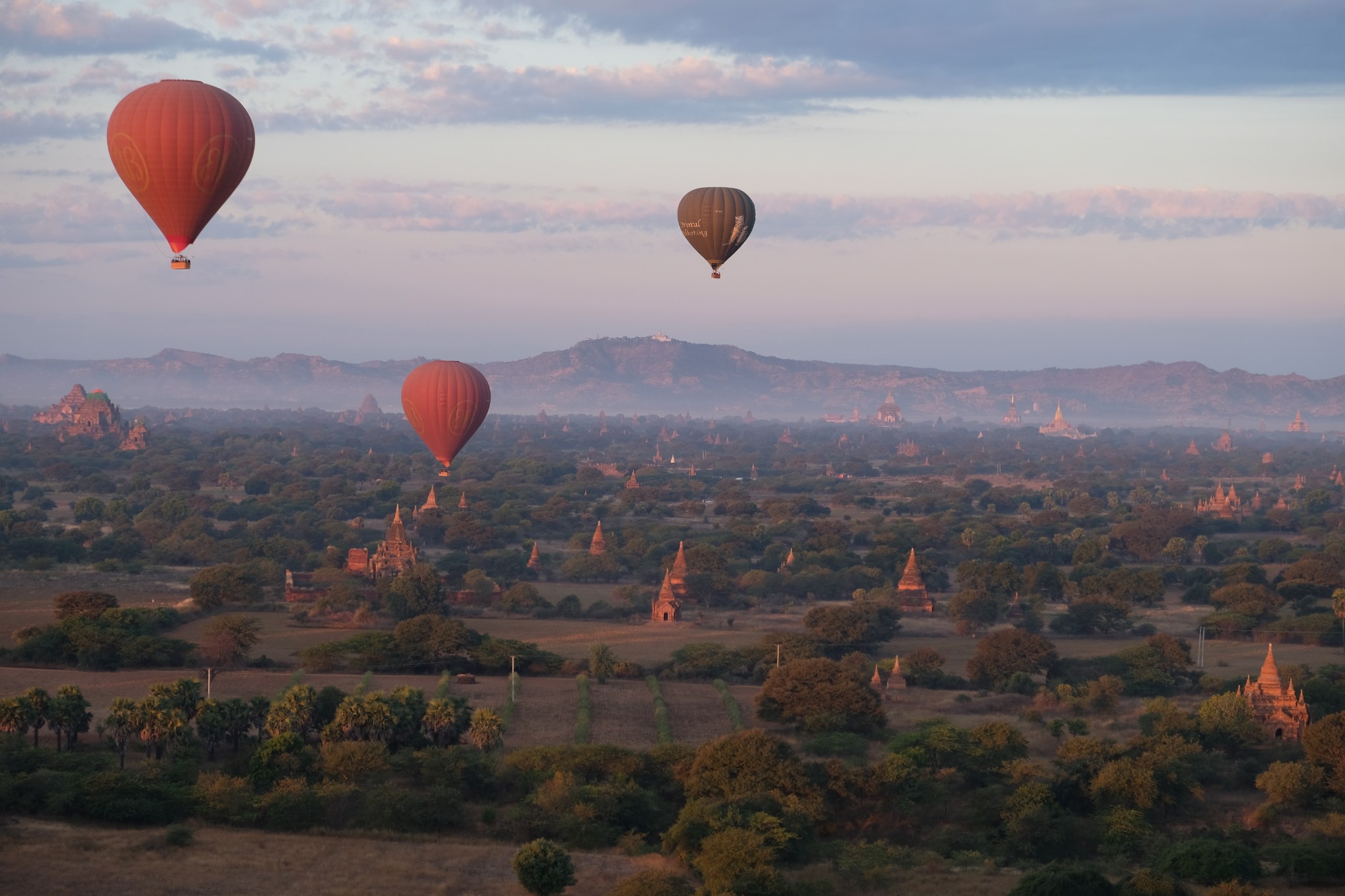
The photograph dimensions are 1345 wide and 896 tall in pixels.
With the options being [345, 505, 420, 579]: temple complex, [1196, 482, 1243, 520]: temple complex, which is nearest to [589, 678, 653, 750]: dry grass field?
[345, 505, 420, 579]: temple complex

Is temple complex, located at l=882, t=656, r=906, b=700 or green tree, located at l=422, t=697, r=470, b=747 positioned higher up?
green tree, located at l=422, t=697, r=470, b=747

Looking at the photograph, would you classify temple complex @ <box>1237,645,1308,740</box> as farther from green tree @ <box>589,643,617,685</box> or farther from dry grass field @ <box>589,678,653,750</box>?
green tree @ <box>589,643,617,685</box>

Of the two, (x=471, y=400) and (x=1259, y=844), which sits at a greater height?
(x=471, y=400)

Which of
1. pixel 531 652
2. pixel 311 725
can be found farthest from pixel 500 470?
pixel 311 725

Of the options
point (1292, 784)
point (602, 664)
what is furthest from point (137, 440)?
Answer: point (1292, 784)

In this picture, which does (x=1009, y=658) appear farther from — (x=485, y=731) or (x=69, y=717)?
(x=69, y=717)

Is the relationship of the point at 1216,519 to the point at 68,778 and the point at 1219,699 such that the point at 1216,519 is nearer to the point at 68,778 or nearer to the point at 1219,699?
the point at 1219,699
